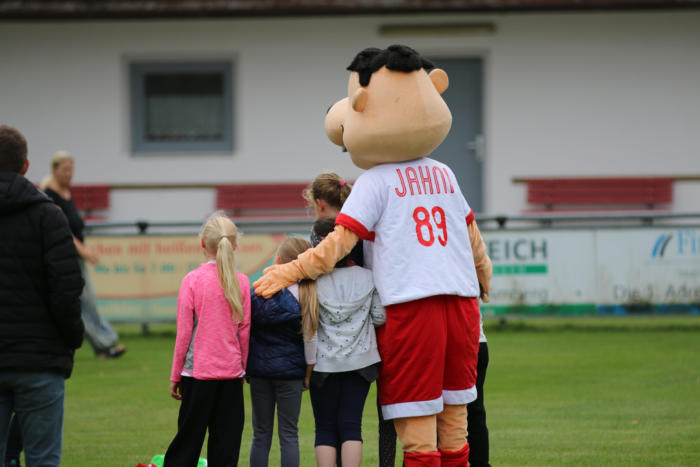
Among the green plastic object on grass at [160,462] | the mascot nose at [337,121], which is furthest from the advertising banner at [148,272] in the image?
the mascot nose at [337,121]

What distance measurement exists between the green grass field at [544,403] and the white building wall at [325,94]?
4714mm

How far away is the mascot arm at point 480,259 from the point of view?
5.67m

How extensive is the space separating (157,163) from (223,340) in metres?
11.5

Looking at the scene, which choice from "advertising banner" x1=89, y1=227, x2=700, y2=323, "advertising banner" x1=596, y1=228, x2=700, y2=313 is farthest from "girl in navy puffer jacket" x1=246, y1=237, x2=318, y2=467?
"advertising banner" x1=596, y1=228, x2=700, y2=313

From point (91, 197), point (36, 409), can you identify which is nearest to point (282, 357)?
point (36, 409)

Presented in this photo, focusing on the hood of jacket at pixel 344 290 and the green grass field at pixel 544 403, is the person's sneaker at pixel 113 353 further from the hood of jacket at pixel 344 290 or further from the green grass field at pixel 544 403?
the hood of jacket at pixel 344 290

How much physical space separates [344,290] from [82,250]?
17.3 feet

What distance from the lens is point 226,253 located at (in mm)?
5527

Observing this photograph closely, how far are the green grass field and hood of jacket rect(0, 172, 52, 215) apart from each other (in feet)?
→ 7.57

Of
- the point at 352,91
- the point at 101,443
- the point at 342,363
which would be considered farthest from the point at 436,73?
the point at 101,443

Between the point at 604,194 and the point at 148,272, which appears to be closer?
the point at 148,272

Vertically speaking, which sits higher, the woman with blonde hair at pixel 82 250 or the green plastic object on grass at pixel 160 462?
the woman with blonde hair at pixel 82 250

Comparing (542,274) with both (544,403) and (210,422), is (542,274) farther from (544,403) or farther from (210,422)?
(210,422)

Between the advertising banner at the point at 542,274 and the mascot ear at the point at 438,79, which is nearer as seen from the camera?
the mascot ear at the point at 438,79
